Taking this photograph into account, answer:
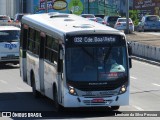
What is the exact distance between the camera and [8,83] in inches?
1093

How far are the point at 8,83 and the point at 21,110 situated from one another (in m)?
8.25

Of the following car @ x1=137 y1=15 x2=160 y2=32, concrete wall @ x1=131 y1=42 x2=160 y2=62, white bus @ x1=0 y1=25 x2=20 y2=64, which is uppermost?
white bus @ x1=0 y1=25 x2=20 y2=64

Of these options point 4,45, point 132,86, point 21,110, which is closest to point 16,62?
point 4,45

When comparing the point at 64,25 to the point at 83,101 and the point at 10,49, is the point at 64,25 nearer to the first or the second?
the point at 83,101

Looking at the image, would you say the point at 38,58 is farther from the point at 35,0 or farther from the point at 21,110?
the point at 35,0

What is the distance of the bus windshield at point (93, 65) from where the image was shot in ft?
61.0

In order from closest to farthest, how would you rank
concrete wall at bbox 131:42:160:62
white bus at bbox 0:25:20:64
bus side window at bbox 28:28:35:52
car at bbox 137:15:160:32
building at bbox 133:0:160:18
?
bus side window at bbox 28:28:35:52 < white bus at bbox 0:25:20:64 < concrete wall at bbox 131:42:160:62 < car at bbox 137:15:160:32 < building at bbox 133:0:160:18

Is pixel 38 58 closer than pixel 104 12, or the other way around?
pixel 38 58

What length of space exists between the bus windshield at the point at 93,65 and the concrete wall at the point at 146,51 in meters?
17.8

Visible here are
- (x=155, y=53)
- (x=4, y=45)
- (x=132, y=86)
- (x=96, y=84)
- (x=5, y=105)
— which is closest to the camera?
(x=96, y=84)

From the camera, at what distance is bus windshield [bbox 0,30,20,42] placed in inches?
1362

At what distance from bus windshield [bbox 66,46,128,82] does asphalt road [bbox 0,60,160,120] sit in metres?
1.05

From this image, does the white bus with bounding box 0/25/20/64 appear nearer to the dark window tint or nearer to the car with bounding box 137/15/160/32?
the dark window tint

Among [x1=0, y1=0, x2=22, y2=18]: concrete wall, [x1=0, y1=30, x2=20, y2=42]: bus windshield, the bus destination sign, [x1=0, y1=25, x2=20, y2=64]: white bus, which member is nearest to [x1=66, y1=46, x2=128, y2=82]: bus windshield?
the bus destination sign
